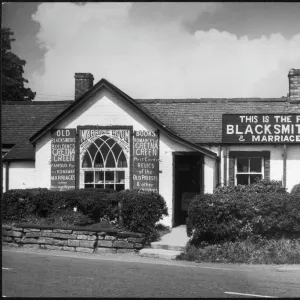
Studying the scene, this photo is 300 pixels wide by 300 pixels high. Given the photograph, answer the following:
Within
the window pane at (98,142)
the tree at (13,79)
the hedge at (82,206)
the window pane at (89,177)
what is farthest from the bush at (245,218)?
the tree at (13,79)

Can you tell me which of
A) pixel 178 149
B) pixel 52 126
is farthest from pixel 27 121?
pixel 178 149

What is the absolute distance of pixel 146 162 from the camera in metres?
17.1

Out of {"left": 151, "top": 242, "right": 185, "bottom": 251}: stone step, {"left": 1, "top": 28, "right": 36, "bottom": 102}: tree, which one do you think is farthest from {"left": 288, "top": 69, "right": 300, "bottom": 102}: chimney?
{"left": 1, "top": 28, "right": 36, "bottom": 102}: tree

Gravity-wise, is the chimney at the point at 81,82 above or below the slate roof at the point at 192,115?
above

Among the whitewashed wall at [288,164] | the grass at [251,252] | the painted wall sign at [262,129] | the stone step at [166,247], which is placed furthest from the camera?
the whitewashed wall at [288,164]

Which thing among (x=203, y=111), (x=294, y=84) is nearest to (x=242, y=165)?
(x=203, y=111)

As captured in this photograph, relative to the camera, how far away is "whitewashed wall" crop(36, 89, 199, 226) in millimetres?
17031

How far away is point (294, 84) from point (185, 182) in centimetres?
584

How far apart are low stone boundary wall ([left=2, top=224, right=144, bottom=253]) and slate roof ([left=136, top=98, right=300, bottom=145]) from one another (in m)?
6.12

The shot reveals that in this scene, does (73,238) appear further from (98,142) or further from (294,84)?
(294,84)

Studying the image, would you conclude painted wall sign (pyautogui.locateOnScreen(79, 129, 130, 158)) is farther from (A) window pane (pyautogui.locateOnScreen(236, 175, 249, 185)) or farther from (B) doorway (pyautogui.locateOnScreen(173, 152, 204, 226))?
(A) window pane (pyautogui.locateOnScreen(236, 175, 249, 185))

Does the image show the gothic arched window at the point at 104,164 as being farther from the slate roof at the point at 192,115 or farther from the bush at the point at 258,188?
the bush at the point at 258,188

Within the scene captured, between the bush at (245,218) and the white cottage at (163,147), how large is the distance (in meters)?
4.64

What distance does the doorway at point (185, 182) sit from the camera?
17688 mm
